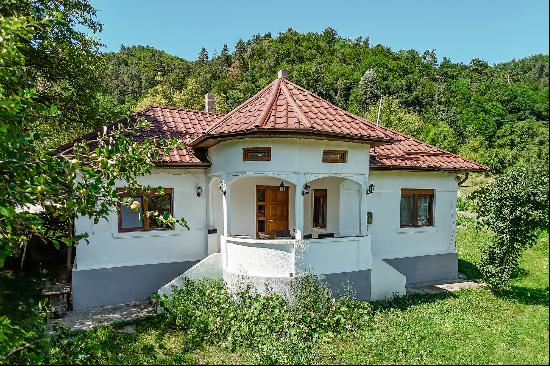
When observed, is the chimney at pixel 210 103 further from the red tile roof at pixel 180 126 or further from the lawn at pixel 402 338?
the lawn at pixel 402 338

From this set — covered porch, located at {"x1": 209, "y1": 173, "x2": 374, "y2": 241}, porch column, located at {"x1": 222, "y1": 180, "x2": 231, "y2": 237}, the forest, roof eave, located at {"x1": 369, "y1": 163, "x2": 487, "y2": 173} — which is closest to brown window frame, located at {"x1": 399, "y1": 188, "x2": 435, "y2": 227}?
roof eave, located at {"x1": 369, "y1": 163, "x2": 487, "y2": 173}

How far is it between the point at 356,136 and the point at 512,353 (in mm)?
6571

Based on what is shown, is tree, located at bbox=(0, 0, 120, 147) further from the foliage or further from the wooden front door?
the foliage

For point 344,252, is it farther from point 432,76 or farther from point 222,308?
point 432,76

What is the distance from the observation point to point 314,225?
41.2 ft

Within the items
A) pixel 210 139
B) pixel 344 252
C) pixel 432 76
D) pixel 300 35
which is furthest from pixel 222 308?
pixel 432 76

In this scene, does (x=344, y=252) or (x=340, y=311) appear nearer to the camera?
(x=340, y=311)

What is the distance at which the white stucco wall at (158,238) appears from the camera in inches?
395

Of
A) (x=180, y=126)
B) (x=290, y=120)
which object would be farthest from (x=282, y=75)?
(x=180, y=126)

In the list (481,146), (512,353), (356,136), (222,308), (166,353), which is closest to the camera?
(512,353)

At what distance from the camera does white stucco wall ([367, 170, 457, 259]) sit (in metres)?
11.7

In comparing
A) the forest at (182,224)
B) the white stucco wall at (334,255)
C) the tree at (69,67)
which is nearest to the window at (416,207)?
the forest at (182,224)

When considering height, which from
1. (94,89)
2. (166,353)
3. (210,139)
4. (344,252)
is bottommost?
(166,353)

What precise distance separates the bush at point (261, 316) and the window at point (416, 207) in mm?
4180
